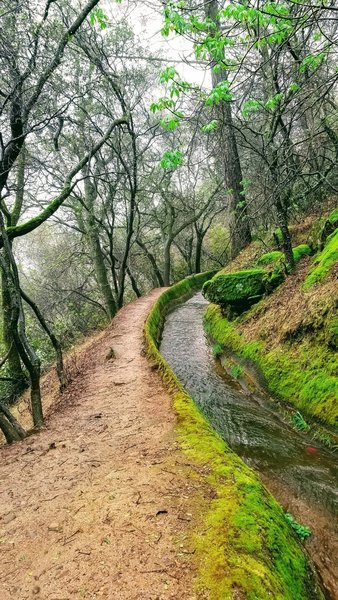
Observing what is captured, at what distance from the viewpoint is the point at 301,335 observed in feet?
19.0

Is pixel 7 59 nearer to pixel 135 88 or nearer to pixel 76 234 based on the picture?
pixel 135 88

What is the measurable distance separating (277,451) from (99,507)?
2369 mm

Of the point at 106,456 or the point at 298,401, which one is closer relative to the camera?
the point at 106,456

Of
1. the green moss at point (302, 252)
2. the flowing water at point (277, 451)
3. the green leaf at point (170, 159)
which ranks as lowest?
the flowing water at point (277, 451)

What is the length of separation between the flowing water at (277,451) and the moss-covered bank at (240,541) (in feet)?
1.16

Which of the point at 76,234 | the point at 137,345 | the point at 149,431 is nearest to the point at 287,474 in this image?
the point at 149,431

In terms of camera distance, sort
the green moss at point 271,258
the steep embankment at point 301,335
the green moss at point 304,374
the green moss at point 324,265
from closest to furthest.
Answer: the green moss at point 304,374 < the steep embankment at point 301,335 < the green moss at point 324,265 < the green moss at point 271,258

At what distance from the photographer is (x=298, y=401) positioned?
5.11 m

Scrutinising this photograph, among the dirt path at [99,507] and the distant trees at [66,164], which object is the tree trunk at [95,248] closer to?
the distant trees at [66,164]

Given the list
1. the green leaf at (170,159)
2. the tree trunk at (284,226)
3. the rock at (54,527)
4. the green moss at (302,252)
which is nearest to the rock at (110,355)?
the tree trunk at (284,226)

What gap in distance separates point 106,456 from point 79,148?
13773mm

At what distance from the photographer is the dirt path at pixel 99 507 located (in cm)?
243

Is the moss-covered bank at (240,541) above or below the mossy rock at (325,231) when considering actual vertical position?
below

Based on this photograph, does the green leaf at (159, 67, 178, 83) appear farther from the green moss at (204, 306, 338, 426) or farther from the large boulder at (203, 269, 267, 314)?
the large boulder at (203, 269, 267, 314)
